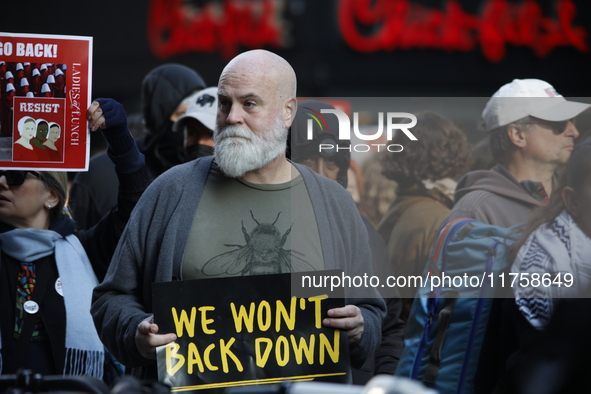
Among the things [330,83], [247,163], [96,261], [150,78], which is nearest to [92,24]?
[330,83]

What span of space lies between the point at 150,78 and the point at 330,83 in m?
7.96

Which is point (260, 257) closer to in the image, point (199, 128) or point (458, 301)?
point (458, 301)

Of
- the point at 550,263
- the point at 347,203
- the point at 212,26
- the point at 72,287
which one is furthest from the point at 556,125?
the point at 212,26

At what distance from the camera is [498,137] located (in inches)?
123

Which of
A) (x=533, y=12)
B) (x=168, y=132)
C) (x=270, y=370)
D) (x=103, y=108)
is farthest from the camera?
(x=533, y=12)

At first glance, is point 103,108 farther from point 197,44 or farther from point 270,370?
point 197,44

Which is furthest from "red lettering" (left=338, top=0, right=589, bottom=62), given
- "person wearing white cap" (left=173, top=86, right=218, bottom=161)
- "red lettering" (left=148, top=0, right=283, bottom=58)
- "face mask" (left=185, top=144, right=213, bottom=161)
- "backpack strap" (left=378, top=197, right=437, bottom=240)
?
"backpack strap" (left=378, top=197, right=437, bottom=240)

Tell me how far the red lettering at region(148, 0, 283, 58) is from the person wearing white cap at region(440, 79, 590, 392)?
10.0m

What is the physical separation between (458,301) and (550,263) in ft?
1.17

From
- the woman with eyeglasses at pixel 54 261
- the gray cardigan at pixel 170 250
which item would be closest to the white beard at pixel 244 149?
the gray cardigan at pixel 170 250

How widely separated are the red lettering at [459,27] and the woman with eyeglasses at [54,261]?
389 inches

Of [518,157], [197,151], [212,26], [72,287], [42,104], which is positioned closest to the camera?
[518,157]

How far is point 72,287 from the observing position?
3668mm

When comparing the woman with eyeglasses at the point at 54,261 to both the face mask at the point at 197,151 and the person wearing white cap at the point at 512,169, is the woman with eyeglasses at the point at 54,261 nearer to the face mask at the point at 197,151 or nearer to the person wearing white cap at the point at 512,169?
the face mask at the point at 197,151
